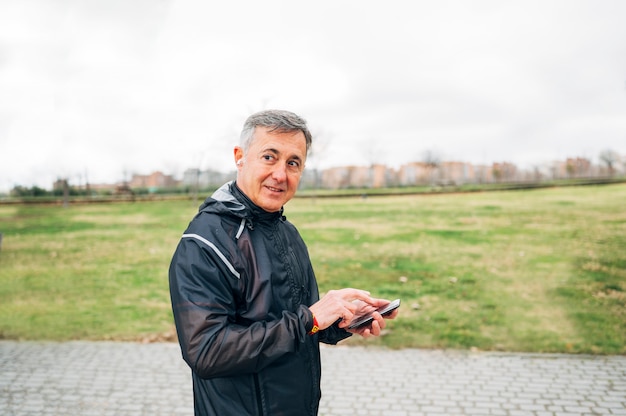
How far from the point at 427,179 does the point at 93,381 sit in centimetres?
5934

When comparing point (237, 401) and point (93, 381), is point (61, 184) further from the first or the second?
point (237, 401)

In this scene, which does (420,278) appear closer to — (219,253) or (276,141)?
(276,141)

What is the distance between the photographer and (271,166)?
197cm

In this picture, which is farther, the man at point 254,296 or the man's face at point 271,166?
the man's face at point 271,166

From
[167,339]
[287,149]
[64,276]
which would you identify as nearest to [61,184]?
[64,276]

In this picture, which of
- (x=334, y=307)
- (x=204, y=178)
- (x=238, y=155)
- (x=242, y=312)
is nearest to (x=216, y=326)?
(x=242, y=312)

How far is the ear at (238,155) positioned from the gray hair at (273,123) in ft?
0.15

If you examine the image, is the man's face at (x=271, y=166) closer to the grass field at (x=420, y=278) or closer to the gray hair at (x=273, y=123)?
the gray hair at (x=273, y=123)

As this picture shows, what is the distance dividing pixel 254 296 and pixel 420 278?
8.83 metres

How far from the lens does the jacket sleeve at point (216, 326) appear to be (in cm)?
169

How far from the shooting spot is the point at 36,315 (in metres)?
8.31

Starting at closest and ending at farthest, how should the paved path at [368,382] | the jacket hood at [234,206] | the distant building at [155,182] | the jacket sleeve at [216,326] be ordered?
the jacket sleeve at [216,326] < the jacket hood at [234,206] < the paved path at [368,382] < the distant building at [155,182]

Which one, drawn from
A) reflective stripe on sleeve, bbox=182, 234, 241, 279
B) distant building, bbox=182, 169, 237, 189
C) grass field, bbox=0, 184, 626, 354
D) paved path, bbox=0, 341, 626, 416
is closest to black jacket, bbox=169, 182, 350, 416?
reflective stripe on sleeve, bbox=182, 234, 241, 279

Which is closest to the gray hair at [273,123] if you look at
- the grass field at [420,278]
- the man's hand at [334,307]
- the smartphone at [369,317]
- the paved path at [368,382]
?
the man's hand at [334,307]
